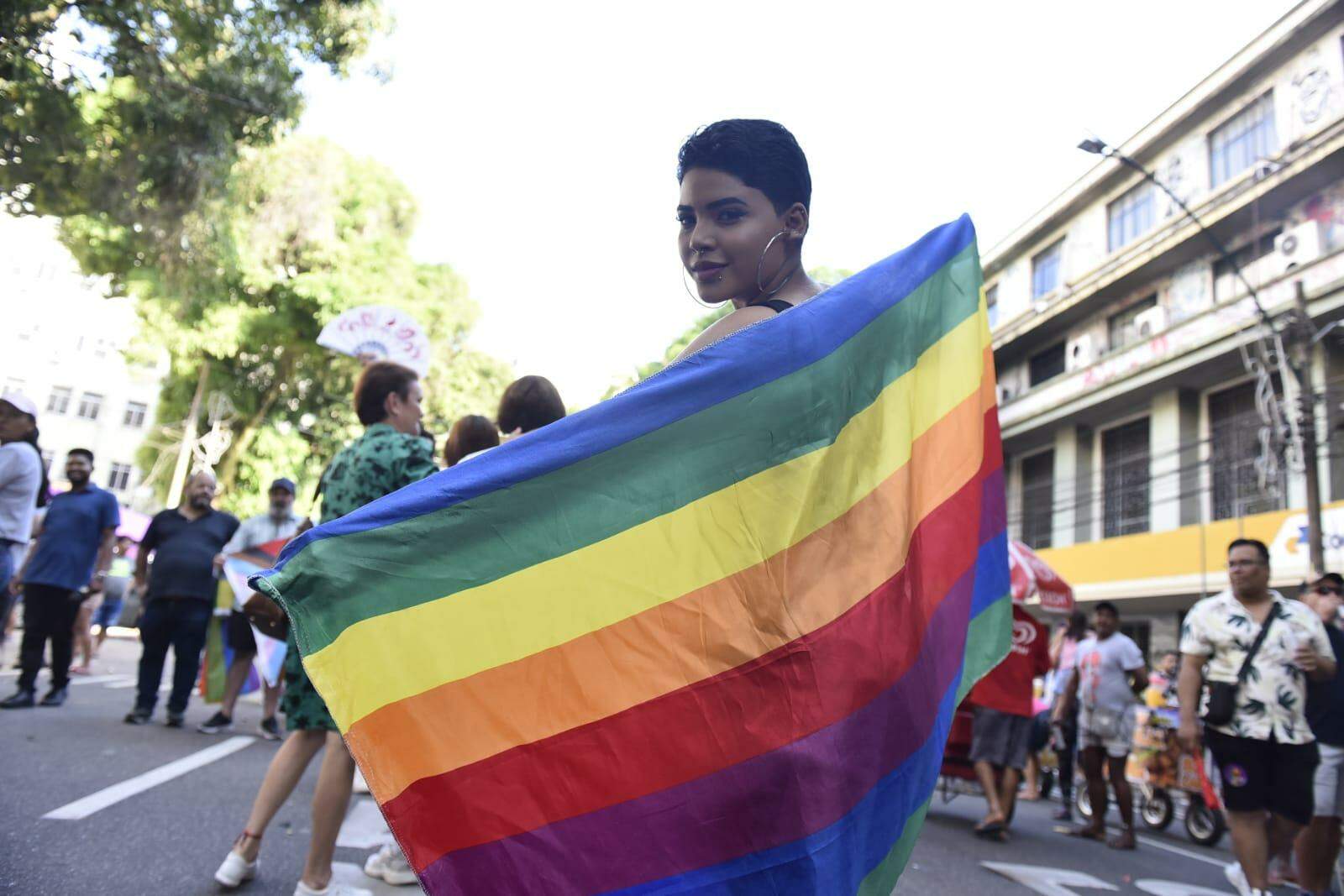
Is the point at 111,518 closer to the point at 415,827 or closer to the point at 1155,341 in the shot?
the point at 415,827

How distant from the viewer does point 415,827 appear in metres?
1.57

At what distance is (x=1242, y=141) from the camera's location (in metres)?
19.4

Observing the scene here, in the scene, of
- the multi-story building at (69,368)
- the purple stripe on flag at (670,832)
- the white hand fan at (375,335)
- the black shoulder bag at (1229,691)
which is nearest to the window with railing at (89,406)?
the multi-story building at (69,368)

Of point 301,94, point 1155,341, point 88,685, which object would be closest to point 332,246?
point 301,94

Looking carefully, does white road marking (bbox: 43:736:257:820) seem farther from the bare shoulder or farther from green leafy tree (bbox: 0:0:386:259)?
green leafy tree (bbox: 0:0:386:259)

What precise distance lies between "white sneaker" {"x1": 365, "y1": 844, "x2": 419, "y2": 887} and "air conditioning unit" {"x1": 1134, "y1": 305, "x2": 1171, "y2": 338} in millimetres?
20584

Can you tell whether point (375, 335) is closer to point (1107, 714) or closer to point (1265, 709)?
point (1265, 709)

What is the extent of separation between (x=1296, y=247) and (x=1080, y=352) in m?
6.92

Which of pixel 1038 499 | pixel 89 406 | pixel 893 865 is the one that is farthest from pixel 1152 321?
pixel 89 406

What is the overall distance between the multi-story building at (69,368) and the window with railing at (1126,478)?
3504 centimetres

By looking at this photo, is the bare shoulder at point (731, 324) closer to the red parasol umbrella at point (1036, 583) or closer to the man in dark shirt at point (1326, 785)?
the man in dark shirt at point (1326, 785)

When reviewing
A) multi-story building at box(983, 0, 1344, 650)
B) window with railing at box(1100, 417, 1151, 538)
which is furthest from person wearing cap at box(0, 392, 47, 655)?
window with railing at box(1100, 417, 1151, 538)

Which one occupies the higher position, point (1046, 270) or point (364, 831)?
point (1046, 270)

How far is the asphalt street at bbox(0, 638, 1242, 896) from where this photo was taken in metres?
3.38
